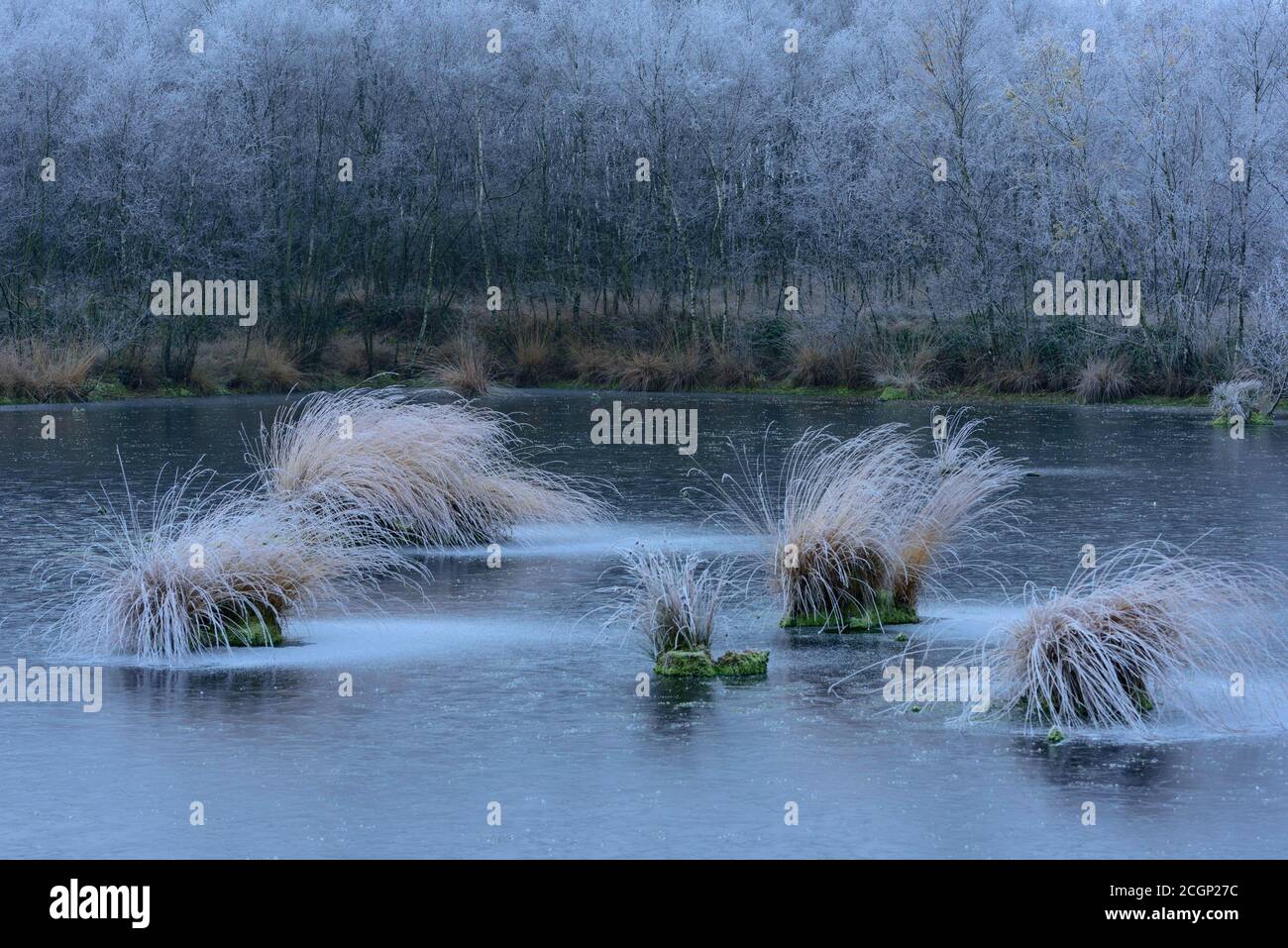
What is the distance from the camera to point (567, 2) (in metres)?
54.5

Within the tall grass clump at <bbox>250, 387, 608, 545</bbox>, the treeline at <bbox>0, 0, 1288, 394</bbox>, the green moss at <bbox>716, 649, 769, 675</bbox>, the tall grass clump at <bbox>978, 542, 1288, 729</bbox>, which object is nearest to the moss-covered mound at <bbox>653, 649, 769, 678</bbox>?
the green moss at <bbox>716, 649, 769, 675</bbox>

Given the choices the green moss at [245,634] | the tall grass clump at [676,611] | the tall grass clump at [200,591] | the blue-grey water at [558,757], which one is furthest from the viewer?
the green moss at [245,634]

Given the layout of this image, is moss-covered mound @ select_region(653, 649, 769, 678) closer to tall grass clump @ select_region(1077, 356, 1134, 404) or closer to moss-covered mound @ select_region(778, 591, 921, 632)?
moss-covered mound @ select_region(778, 591, 921, 632)

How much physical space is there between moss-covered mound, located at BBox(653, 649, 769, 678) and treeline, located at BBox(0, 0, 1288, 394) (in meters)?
27.5

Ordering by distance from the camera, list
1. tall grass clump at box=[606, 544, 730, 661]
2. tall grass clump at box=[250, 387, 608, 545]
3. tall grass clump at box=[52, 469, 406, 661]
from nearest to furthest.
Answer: tall grass clump at box=[606, 544, 730, 661] < tall grass clump at box=[52, 469, 406, 661] < tall grass clump at box=[250, 387, 608, 545]

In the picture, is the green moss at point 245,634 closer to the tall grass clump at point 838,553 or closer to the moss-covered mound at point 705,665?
the moss-covered mound at point 705,665

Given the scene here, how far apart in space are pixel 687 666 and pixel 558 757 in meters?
2.16

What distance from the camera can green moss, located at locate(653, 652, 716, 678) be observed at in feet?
35.4

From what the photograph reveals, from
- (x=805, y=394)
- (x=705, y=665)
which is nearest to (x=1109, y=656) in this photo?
(x=705, y=665)

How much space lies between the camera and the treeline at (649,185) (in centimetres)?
4169

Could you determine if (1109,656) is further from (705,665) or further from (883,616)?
(883,616)

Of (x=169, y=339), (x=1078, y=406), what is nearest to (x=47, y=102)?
(x=169, y=339)

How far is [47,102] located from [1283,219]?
2987cm

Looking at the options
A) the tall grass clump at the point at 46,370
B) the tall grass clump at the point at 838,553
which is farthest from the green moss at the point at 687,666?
the tall grass clump at the point at 46,370
